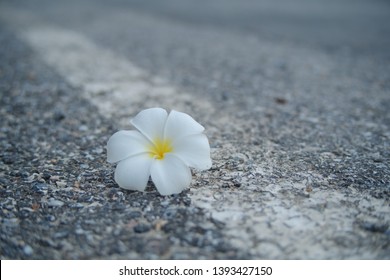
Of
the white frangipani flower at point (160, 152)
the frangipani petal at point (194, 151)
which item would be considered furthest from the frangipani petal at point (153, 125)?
the frangipani petal at point (194, 151)

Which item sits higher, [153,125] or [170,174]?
[153,125]

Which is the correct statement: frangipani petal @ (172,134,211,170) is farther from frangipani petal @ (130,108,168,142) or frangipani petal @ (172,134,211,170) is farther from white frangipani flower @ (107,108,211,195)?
frangipani petal @ (130,108,168,142)

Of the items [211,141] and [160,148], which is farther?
[211,141]

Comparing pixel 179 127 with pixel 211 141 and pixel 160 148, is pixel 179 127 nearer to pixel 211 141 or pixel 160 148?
pixel 160 148

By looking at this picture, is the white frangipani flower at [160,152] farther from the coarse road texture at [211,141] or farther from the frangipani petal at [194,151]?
the coarse road texture at [211,141]

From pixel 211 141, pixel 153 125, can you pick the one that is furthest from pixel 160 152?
pixel 211 141

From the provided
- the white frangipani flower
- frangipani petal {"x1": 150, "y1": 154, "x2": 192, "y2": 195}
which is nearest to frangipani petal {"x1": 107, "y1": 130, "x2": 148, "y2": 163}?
the white frangipani flower
